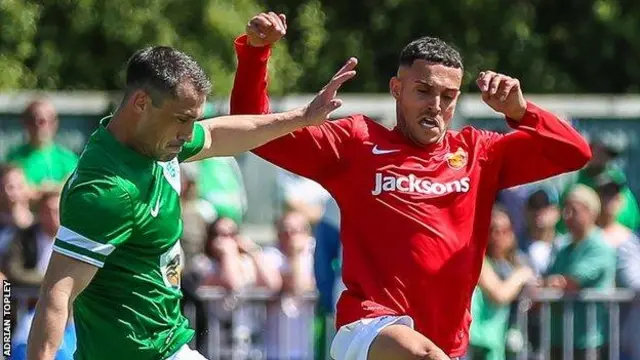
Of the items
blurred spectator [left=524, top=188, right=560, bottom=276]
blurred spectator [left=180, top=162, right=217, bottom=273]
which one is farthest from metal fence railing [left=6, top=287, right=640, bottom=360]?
blurred spectator [left=524, top=188, right=560, bottom=276]

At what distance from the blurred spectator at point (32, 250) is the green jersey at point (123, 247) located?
4826mm

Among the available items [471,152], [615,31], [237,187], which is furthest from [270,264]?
[615,31]

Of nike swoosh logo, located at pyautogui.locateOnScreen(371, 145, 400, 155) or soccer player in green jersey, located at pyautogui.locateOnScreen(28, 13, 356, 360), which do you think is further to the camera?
nike swoosh logo, located at pyautogui.locateOnScreen(371, 145, 400, 155)

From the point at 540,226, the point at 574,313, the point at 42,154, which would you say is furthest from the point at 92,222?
the point at 540,226

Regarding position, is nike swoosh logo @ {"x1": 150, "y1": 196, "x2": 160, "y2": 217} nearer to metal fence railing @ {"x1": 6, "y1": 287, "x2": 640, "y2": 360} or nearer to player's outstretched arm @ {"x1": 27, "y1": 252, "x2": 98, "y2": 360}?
player's outstretched arm @ {"x1": 27, "y1": 252, "x2": 98, "y2": 360}

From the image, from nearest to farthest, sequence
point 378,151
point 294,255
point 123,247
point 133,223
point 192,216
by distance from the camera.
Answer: point 133,223 < point 123,247 < point 378,151 < point 294,255 < point 192,216

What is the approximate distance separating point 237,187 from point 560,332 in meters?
3.21

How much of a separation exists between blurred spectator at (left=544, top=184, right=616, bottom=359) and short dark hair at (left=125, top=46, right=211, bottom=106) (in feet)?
17.8

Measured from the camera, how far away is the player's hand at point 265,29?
8.05 meters

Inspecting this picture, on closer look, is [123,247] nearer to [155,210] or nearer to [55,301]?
[155,210]

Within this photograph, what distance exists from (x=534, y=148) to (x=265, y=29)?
54.2 inches

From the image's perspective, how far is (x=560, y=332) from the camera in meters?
12.4

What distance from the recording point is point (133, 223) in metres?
7.04

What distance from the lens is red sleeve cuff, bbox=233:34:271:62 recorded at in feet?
26.8
